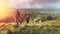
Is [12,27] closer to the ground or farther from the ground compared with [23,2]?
closer to the ground

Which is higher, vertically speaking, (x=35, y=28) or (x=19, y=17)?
(x=19, y=17)

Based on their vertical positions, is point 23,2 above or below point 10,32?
above

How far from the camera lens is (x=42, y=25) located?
143cm

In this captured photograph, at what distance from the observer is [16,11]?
1.46 metres

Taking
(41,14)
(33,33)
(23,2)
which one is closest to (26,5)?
(23,2)

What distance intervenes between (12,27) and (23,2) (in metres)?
0.26

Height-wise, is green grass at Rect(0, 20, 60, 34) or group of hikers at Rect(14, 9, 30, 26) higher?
group of hikers at Rect(14, 9, 30, 26)

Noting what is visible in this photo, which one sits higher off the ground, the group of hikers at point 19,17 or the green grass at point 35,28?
the group of hikers at point 19,17

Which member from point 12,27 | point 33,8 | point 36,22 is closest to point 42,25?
point 36,22

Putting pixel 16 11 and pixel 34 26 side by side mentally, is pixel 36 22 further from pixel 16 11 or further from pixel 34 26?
pixel 16 11

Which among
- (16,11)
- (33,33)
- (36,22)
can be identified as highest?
(16,11)

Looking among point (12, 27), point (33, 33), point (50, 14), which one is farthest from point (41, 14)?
point (12, 27)

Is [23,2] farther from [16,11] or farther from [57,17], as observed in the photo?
[57,17]

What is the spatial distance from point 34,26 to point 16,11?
223mm
